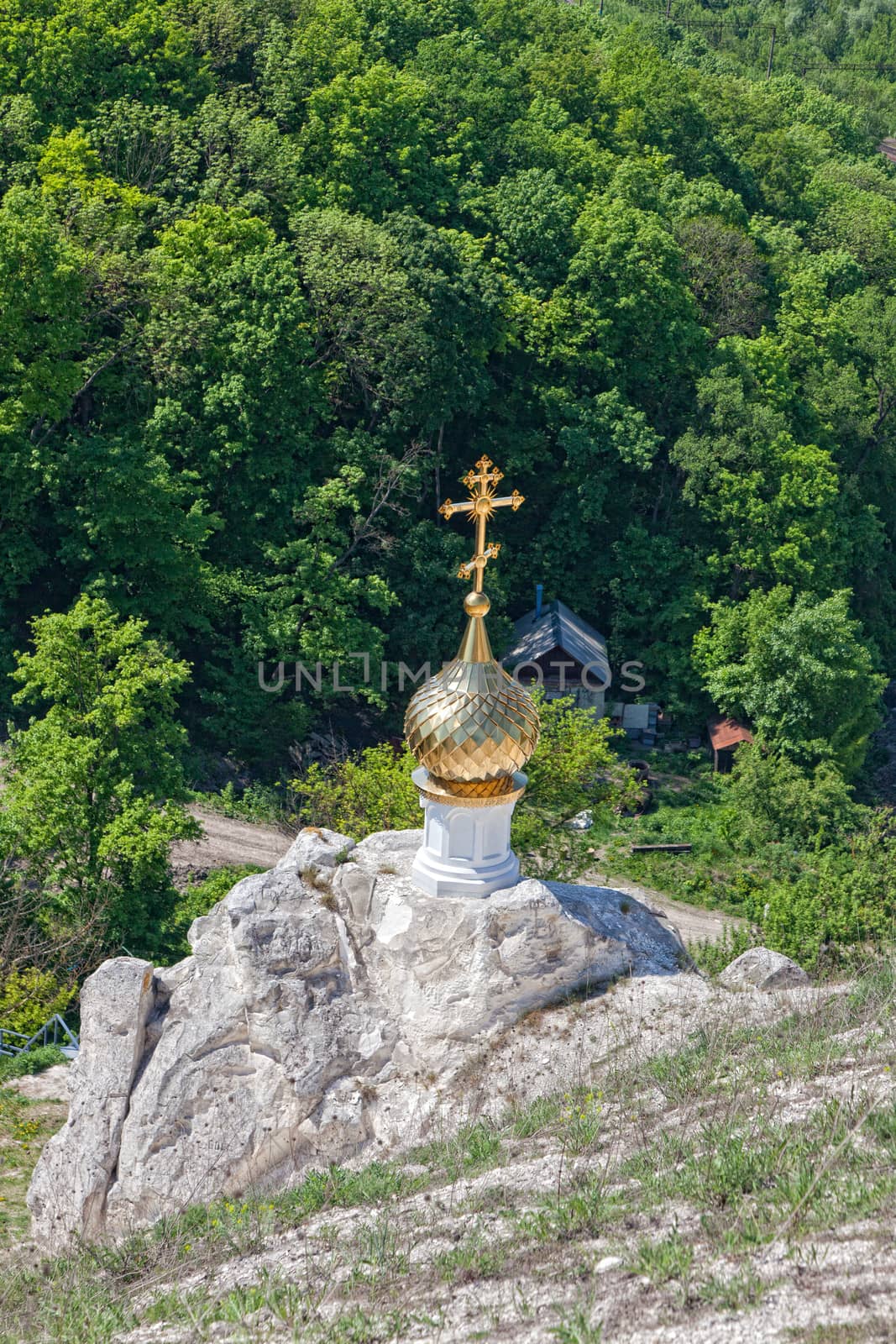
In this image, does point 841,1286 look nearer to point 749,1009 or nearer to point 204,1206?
point 749,1009

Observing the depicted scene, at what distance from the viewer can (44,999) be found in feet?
77.2

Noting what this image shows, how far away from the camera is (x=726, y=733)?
41.3 metres

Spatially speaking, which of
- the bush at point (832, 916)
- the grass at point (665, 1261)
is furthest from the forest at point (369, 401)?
the grass at point (665, 1261)

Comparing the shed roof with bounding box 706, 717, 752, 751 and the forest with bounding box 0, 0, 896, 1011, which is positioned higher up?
the forest with bounding box 0, 0, 896, 1011

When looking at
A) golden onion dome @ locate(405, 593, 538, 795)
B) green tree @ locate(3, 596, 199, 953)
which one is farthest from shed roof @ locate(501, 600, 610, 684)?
golden onion dome @ locate(405, 593, 538, 795)

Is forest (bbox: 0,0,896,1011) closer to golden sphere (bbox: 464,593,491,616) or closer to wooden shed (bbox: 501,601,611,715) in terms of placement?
wooden shed (bbox: 501,601,611,715)

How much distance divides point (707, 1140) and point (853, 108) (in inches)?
2743

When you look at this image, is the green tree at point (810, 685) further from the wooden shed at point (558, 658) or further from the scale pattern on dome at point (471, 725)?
the scale pattern on dome at point (471, 725)

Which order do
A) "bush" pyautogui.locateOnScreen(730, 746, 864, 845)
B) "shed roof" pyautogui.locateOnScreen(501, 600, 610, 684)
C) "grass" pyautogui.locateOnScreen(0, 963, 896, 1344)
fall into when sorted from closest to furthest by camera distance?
1. "grass" pyautogui.locateOnScreen(0, 963, 896, 1344)
2. "bush" pyautogui.locateOnScreen(730, 746, 864, 845)
3. "shed roof" pyautogui.locateOnScreen(501, 600, 610, 684)

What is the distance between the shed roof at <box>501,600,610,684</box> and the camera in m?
40.5

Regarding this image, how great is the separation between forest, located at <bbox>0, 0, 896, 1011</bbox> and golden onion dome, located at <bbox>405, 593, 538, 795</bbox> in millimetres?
9918

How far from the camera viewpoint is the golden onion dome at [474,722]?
1691 centimetres

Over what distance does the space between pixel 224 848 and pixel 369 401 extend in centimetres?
1346

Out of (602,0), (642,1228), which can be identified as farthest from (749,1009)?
(602,0)
